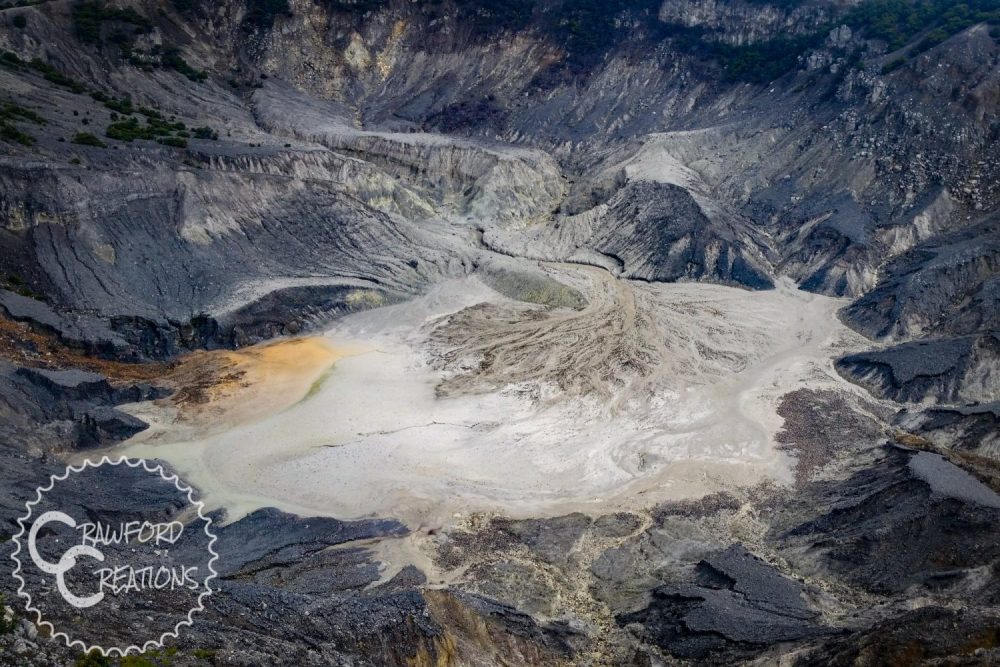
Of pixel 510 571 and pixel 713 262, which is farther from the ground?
pixel 713 262

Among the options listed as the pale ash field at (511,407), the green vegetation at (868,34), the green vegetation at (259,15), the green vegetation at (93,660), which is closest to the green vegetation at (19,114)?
the pale ash field at (511,407)

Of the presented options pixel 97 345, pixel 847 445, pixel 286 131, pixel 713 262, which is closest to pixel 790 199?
pixel 713 262

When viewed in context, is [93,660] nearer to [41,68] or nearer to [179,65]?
[41,68]

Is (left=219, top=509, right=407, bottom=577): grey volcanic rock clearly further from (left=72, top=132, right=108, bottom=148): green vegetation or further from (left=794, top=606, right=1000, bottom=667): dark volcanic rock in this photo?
(left=72, top=132, right=108, bottom=148): green vegetation

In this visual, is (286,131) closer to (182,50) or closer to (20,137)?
(182,50)

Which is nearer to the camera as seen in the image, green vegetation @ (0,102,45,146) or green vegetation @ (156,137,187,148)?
green vegetation @ (0,102,45,146)

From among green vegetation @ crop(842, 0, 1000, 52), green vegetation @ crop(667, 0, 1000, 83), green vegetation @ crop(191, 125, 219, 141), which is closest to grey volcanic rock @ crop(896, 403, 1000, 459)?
green vegetation @ crop(667, 0, 1000, 83)
